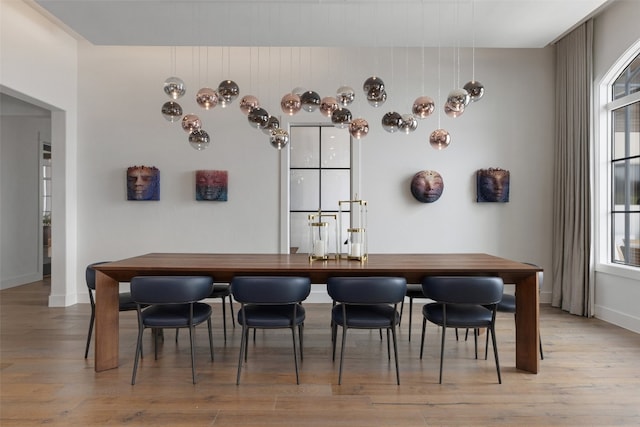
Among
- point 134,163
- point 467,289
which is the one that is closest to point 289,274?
point 467,289

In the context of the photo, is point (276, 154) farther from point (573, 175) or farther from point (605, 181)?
point (605, 181)

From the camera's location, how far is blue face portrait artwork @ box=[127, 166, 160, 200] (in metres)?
5.23

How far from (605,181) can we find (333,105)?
3470 millimetres

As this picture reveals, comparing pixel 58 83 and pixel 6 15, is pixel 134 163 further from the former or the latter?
pixel 6 15

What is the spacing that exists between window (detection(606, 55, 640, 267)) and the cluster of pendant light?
7.69 feet

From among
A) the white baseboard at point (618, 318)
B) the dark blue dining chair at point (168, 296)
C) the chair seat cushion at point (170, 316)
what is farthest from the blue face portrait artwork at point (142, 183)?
the white baseboard at point (618, 318)

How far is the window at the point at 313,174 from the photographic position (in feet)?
18.2

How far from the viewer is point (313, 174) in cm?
557

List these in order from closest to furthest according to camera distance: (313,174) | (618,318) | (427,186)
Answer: (618,318) → (427,186) → (313,174)

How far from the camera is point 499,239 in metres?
5.32

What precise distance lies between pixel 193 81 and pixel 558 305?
5.70 meters

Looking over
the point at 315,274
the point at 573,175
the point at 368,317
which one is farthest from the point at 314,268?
the point at 573,175

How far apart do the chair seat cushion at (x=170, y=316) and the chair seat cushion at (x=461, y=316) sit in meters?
1.76

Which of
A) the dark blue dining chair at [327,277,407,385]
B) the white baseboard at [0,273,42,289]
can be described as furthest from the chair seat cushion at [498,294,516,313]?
the white baseboard at [0,273,42,289]
